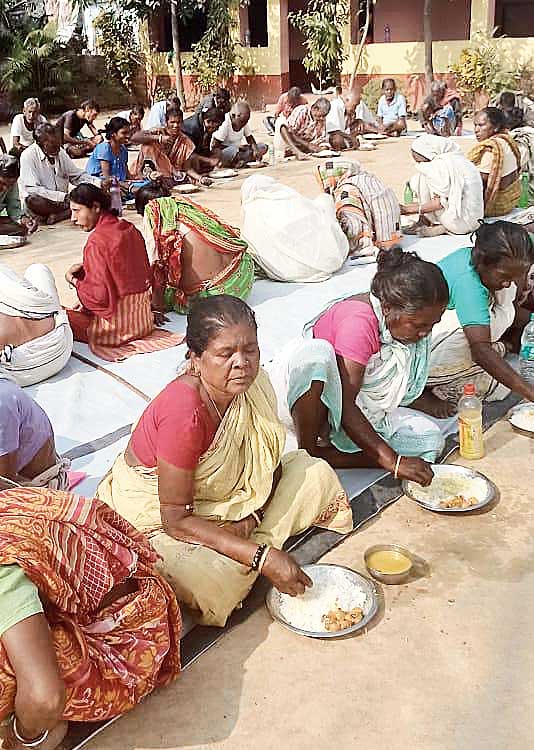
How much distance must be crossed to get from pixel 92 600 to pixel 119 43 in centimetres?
1842

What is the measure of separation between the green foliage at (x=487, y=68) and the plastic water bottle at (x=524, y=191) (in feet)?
26.3

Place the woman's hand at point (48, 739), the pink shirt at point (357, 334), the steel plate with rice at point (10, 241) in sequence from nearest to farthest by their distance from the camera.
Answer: the woman's hand at point (48, 739) → the pink shirt at point (357, 334) → the steel plate with rice at point (10, 241)

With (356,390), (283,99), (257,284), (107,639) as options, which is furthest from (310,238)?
(283,99)

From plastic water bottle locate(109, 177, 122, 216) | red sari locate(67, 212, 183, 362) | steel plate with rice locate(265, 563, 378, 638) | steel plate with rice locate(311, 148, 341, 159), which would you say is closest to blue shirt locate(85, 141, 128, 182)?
plastic water bottle locate(109, 177, 122, 216)

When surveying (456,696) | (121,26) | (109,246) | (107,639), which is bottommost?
(456,696)

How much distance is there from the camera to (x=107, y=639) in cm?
187

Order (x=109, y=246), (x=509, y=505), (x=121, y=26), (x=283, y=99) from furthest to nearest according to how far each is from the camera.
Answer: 1. (x=121, y=26)
2. (x=283, y=99)
3. (x=109, y=246)
4. (x=509, y=505)

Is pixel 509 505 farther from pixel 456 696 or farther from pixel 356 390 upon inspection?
pixel 456 696

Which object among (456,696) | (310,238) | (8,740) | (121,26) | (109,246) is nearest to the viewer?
(8,740)

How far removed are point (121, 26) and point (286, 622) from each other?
18412mm

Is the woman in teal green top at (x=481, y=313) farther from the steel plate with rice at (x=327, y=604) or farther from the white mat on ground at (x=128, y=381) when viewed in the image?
the steel plate with rice at (x=327, y=604)

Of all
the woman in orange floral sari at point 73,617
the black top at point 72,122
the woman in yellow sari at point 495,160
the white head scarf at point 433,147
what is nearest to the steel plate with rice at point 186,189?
the black top at point 72,122

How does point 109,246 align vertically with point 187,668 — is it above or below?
above

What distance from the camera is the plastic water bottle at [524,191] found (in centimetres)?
709
